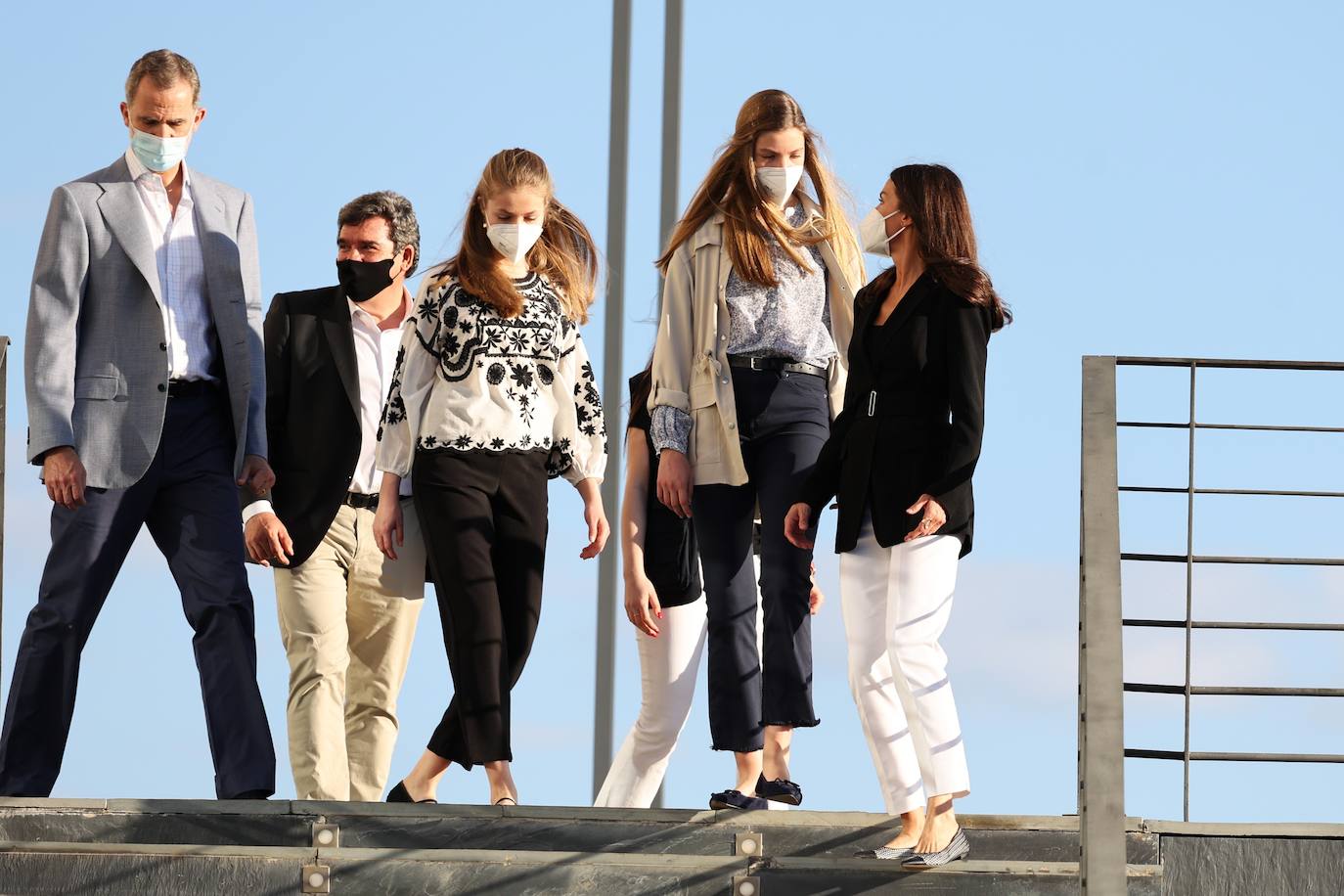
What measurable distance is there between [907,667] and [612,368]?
7.69ft

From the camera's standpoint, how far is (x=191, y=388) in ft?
20.2

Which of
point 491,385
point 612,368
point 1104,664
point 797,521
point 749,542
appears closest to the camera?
point 1104,664

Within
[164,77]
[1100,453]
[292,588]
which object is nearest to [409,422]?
[292,588]

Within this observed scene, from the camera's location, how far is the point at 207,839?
229 inches

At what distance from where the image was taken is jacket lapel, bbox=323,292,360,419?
22.0 ft

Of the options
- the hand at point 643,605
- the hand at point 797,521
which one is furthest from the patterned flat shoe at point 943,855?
the hand at point 643,605

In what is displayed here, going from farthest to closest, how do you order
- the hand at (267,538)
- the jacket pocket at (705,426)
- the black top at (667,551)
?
the hand at (267,538) → the black top at (667,551) → the jacket pocket at (705,426)

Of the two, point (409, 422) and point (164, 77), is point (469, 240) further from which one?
point (164, 77)

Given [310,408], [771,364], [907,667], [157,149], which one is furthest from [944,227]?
[157,149]

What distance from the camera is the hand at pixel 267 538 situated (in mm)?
Answer: 6359

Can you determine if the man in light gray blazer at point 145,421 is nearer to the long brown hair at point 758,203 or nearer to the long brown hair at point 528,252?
the long brown hair at point 528,252

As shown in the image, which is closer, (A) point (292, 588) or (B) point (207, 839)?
(B) point (207, 839)

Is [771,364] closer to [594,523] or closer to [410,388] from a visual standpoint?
[594,523]

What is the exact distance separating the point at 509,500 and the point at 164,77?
1.63m
